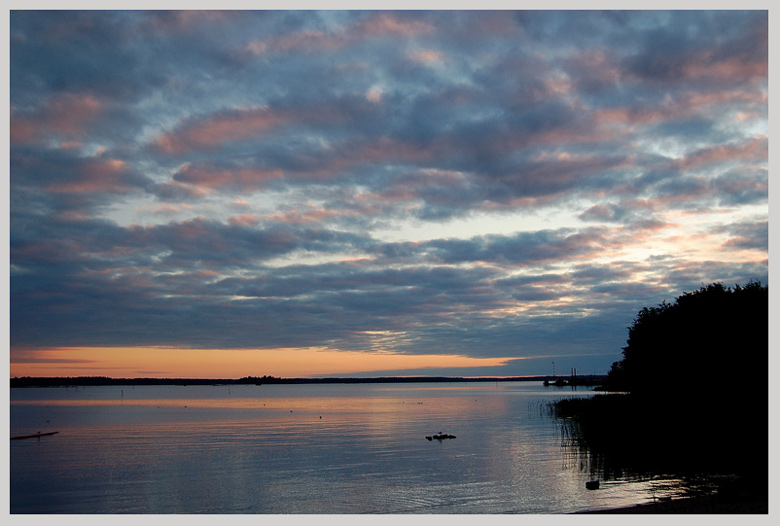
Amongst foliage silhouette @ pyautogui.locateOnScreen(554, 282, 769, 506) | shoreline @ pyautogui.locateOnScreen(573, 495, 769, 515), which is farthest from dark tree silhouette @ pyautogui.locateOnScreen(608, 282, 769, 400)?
shoreline @ pyautogui.locateOnScreen(573, 495, 769, 515)

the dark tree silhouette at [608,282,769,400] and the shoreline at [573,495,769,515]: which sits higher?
the dark tree silhouette at [608,282,769,400]

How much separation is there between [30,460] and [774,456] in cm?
5604

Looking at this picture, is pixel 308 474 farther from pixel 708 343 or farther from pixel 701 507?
pixel 708 343

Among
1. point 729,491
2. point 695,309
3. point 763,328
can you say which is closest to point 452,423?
point 695,309

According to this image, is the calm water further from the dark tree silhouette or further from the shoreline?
the dark tree silhouette

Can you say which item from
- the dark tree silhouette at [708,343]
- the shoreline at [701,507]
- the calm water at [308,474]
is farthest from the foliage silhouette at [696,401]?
the shoreline at [701,507]

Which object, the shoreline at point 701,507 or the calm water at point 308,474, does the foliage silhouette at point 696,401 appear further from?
the shoreline at point 701,507

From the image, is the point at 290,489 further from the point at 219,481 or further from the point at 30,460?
the point at 30,460

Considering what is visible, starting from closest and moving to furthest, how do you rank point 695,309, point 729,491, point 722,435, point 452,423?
1. point 729,491
2. point 722,435
3. point 695,309
4. point 452,423

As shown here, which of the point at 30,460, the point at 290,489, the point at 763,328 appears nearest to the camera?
the point at 290,489

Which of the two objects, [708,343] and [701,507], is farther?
[708,343]

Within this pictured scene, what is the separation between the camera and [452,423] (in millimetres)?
94688

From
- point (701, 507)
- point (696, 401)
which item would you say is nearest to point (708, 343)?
point (696, 401)

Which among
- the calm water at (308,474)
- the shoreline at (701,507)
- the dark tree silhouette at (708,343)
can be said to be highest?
the dark tree silhouette at (708,343)
